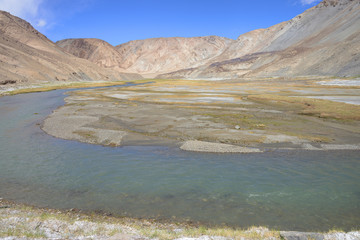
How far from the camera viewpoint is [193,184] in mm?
10398

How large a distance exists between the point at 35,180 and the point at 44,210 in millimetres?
2981

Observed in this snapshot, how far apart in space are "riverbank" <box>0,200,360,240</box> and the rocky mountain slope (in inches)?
2852

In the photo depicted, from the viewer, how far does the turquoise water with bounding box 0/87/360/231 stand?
8.25m

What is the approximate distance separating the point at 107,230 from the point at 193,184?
14.8 ft

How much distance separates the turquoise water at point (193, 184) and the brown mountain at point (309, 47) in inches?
3030

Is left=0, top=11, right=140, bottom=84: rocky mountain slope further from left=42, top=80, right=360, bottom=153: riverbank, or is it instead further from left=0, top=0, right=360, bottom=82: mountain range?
left=42, top=80, right=360, bottom=153: riverbank

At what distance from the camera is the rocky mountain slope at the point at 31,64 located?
3140 inches

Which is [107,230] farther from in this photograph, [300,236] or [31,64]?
[31,64]

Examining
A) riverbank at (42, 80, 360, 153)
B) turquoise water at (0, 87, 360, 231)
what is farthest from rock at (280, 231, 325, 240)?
riverbank at (42, 80, 360, 153)

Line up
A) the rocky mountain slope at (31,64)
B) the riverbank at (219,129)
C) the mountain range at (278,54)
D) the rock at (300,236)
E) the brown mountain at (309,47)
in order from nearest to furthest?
the rock at (300,236), the riverbank at (219,129), the rocky mountain slope at (31,64), the mountain range at (278,54), the brown mountain at (309,47)

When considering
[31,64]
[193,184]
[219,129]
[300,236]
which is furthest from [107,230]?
[31,64]

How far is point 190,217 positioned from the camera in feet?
26.3

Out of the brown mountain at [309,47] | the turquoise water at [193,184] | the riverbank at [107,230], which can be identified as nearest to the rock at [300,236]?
the riverbank at [107,230]

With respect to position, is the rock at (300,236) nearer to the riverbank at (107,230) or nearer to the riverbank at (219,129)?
the riverbank at (107,230)
